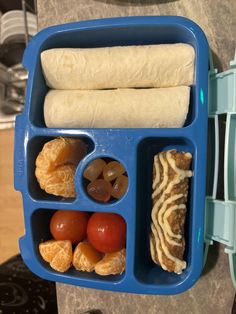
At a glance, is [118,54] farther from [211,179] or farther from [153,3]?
[211,179]

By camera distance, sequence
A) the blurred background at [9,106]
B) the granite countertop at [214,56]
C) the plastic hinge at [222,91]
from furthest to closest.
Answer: the blurred background at [9,106]
the granite countertop at [214,56]
the plastic hinge at [222,91]

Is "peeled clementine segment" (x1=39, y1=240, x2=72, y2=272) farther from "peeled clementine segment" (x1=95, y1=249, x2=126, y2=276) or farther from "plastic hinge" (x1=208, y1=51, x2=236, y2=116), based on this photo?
"plastic hinge" (x1=208, y1=51, x2=236, y2=116)

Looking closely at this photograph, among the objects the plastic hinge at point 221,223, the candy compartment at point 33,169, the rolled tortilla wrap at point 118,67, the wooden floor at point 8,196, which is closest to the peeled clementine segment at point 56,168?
the candy compartment at point 33,169

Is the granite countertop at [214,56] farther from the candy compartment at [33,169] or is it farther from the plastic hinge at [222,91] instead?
the candy compartment at [33,169]

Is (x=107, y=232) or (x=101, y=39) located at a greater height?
(x=101, y=39)

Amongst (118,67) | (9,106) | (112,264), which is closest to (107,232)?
(112,264)

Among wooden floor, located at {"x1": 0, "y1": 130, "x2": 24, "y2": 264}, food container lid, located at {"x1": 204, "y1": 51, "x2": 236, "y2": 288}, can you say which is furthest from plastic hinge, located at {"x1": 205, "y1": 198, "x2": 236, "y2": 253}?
wooden floor, located at {"x1": 0, "y1": 130, "x2": 24, "y2": 264}

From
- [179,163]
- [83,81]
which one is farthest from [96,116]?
[179,163]

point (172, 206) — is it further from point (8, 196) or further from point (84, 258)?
point (8, 196)
